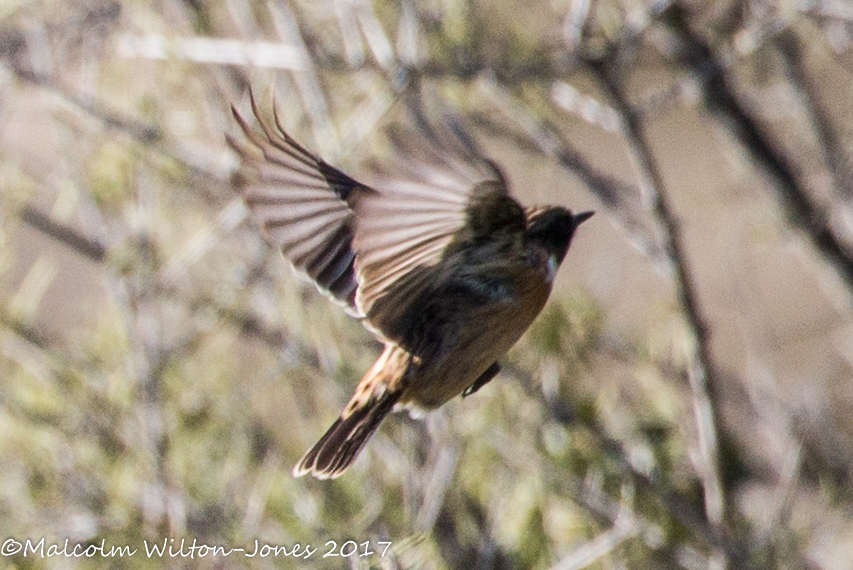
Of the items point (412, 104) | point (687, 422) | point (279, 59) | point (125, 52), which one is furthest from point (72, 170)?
point (687, 422)

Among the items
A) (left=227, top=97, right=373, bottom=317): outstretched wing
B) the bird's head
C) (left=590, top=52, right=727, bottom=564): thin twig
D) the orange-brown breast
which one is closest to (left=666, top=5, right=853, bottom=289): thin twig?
(left=590, top=52, right=727, bottom=564): thin twig

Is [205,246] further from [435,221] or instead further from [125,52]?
[435,221]

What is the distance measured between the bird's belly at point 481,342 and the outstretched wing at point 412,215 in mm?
140

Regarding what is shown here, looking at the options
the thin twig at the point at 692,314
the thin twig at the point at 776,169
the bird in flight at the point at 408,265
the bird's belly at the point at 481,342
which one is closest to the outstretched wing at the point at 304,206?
the bird in flight at the point at 408,265

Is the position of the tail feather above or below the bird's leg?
above

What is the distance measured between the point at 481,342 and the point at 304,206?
512 millimetres

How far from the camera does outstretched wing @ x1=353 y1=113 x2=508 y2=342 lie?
2.02 metres

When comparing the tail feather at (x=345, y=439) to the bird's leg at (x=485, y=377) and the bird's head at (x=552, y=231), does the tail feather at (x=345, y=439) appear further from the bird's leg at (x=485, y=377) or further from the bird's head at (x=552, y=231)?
the bird's head at (x=552, y=231)

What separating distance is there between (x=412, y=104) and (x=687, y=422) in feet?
5.10

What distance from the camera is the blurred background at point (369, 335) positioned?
317 cm

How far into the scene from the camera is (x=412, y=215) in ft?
7.34

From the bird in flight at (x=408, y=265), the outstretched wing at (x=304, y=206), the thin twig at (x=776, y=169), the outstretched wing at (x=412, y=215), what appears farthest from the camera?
the thin twig at (x=776, y=169)

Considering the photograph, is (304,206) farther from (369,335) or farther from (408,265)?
(369,335)

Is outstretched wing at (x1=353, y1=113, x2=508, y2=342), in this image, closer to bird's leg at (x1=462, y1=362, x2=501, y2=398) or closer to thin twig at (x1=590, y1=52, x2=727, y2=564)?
bird's leg at (x1=462, y1=362, x2=501, y2=398)
